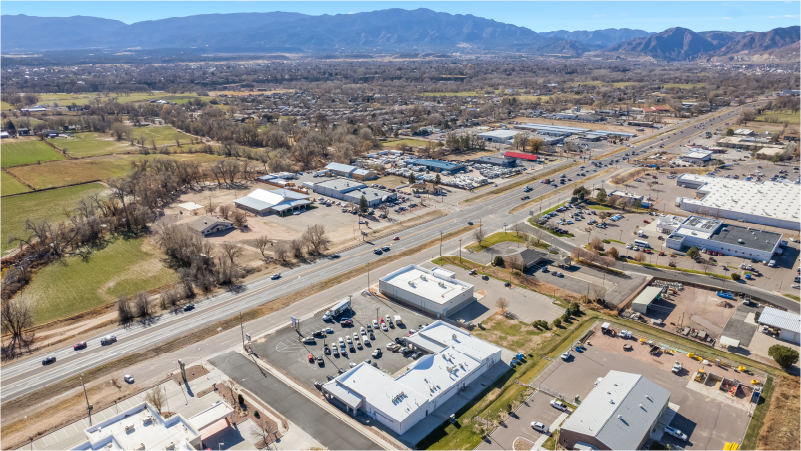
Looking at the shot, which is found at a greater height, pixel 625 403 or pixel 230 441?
pixel 625 403

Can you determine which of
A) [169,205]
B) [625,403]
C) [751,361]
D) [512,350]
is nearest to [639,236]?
[751,361]

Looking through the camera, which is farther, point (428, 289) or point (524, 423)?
point (428, 289)

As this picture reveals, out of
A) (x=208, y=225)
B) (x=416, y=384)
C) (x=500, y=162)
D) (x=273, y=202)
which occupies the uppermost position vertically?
(x=500, y=162)

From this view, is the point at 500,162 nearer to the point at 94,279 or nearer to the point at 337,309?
the point at 337,309

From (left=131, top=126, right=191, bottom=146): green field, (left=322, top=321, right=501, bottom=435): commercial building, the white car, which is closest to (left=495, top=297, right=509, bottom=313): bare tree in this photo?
(left=322, top=321, right=501, bottom=435): commercial building

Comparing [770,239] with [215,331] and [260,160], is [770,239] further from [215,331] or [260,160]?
[260,160]

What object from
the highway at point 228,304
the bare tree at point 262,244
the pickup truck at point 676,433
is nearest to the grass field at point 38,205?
the bare tree at point 262,244

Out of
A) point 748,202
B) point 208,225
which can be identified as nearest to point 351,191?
point 208,225
